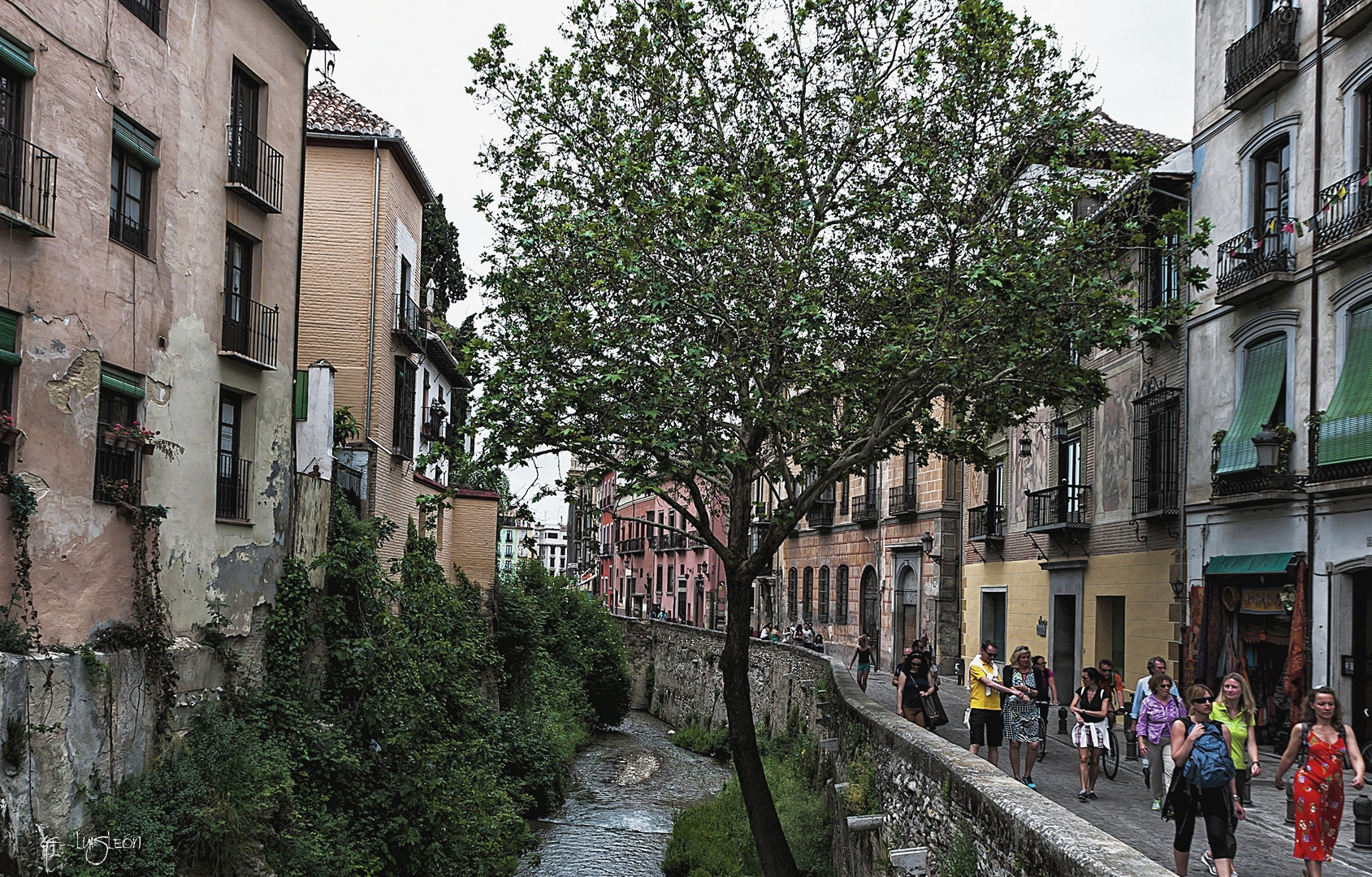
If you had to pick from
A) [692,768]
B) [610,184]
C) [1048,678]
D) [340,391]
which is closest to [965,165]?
[610,184]

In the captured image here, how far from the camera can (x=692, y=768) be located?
3222 cm

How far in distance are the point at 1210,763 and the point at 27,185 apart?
11.4m

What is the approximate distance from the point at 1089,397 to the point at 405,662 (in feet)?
35.1

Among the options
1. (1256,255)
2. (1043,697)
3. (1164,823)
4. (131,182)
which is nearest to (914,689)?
(1043,697)

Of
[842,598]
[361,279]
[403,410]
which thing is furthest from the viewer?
[842,598]

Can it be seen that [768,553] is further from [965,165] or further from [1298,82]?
[1298,82]

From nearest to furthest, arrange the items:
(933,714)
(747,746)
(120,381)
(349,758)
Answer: (120,381), (349,758), (747,746), (933,714)

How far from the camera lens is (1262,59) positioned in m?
17.5

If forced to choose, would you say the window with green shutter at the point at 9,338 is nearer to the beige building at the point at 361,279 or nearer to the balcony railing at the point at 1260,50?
the beige building at the point at 361,279

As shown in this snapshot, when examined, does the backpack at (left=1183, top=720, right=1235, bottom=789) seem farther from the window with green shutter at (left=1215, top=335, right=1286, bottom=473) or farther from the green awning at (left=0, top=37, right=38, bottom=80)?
the green awning at (left=0, top=37, right=38, bottom=80)

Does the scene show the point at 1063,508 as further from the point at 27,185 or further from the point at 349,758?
the point at 27,185

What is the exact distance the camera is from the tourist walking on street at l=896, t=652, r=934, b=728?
1644cm

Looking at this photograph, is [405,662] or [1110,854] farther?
[405,662]

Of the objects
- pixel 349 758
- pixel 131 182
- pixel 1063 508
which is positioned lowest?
pixel 349 758
